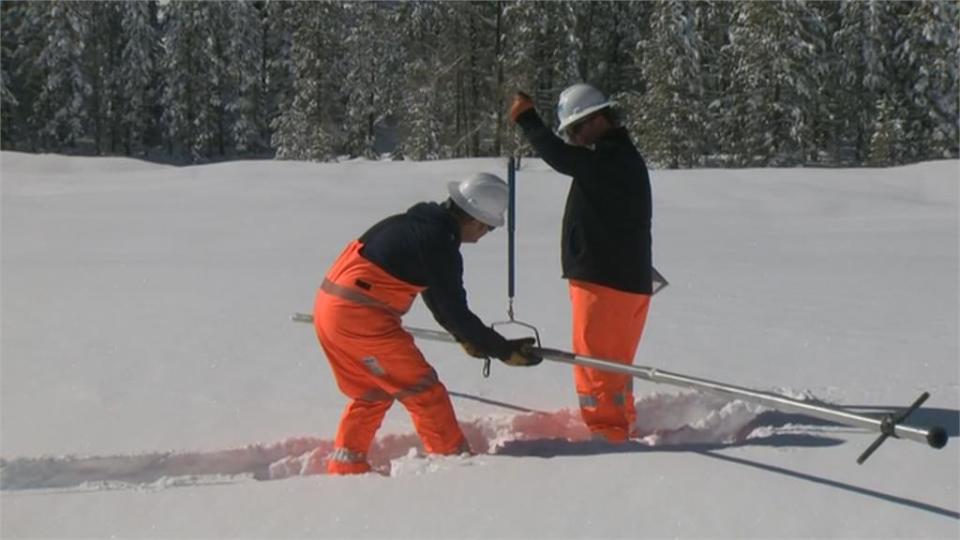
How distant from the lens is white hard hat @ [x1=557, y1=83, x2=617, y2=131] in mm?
4422

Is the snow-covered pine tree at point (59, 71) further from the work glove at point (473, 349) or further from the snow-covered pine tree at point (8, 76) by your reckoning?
the work glove at point (473, 349)

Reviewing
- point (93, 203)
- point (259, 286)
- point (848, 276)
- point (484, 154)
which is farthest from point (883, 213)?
point (484, 154)

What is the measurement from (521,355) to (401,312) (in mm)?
520

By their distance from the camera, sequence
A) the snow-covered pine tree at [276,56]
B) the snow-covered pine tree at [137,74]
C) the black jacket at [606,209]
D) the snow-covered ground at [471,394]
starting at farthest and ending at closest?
the snow-covered pine tree at [276,56] < the snow-covered pine tree at [137,74] < the black jacket at [606,209] < the snow-covered ground at [471,394]

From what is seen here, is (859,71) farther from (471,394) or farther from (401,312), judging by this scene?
(401,312)

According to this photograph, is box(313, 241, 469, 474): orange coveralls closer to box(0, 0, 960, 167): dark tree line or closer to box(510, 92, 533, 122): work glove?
box(510, 92, 533, 122): work glove

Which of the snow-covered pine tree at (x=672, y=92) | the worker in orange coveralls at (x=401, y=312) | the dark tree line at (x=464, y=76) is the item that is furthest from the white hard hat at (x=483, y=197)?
the snow-covered pine tree at (x=672, y=92)

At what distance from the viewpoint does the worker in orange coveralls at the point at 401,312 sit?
404 centimetres

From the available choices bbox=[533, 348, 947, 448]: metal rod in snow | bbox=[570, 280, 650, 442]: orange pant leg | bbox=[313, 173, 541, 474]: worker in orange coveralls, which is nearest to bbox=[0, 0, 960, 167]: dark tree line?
bbox=[570, 280, 650, 442]: orange pant leg

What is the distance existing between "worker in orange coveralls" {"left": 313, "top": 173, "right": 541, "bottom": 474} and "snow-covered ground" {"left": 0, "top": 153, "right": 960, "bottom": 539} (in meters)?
0.24

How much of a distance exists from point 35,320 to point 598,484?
4.29 meters

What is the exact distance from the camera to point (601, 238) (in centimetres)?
448

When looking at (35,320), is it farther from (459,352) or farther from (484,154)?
(484,154)

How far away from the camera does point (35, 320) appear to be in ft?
20.9
